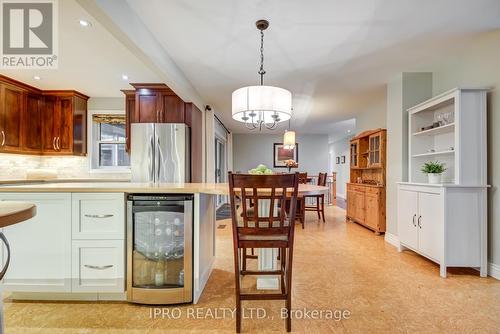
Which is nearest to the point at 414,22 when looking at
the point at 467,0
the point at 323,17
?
the point at 467,0

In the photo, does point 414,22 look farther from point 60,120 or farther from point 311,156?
point 311,156

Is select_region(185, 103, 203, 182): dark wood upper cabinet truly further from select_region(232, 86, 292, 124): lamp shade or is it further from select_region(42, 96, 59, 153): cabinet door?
select_region(42, 96, 59, 153): cabinet door

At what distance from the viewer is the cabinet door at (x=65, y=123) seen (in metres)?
4.27

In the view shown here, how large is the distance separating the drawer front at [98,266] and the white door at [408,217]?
3.14 metres

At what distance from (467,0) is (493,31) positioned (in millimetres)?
812

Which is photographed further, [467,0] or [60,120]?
[60,120]

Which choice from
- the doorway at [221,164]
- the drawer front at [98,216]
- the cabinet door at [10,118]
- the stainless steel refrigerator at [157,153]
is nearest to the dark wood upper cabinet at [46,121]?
the cabinet door at [10,118]

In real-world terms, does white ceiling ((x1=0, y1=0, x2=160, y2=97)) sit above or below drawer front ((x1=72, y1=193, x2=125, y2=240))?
above

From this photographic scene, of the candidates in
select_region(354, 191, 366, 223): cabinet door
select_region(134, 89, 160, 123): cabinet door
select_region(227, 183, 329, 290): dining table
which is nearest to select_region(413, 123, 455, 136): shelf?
select_region(354, 191, 366, 223): cabinet door

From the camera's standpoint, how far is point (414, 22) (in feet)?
7.57

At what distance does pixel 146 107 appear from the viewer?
400cm

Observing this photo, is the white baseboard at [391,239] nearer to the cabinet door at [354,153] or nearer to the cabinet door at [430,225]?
the cabinet door at [430,225]

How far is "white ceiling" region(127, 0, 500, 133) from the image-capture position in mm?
2100

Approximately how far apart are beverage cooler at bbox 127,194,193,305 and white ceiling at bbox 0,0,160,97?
1664 mm
